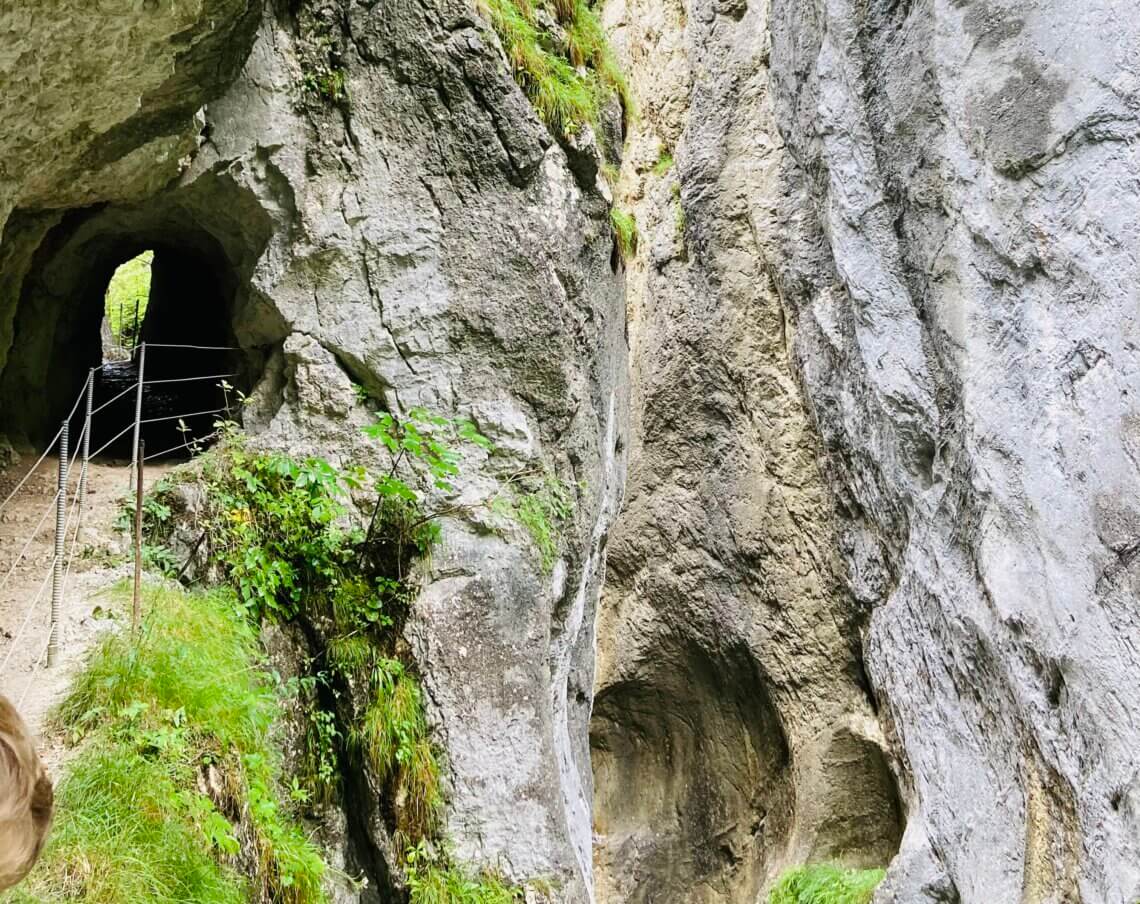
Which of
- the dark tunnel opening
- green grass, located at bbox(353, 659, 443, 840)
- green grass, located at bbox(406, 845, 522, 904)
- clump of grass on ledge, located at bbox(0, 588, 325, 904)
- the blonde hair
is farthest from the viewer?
the dark tunnel opening

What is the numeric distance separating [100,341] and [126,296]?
39.7ft

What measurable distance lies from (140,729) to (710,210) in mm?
7456

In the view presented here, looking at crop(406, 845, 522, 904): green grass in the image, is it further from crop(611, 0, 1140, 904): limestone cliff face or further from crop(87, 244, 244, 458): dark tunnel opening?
crop(87, 244, 244, 458): dark tunnel opening

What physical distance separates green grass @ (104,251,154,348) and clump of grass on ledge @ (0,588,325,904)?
15.5 metres

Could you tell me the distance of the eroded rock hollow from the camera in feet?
21.1

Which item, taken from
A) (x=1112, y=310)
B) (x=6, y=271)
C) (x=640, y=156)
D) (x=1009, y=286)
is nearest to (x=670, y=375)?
(x=640, y=156)

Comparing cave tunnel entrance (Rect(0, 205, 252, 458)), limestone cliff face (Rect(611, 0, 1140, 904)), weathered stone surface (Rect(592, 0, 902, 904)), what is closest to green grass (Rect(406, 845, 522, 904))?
cave tunnel entrance (Rect(0, 205, 252, 458))

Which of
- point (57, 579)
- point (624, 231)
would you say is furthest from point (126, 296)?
point (57, 579)

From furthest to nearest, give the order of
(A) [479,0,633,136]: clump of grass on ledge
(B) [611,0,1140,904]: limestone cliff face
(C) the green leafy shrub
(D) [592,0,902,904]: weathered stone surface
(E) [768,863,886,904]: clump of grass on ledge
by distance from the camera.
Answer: (D) [592,0,902,904]: weathered stone surface, (A) [479,0,633,136]: clump of grass on ledge, (E) [768,863,886,904]: clump of grass on ledge, (B) [611,0,1140,904]: limestone cliff face, (C) the green leafy shrub

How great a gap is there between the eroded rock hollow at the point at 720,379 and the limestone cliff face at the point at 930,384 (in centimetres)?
3

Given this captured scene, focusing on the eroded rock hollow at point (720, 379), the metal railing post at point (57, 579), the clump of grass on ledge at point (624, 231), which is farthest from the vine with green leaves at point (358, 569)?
the clump of grass on ledge at point (624, 231)

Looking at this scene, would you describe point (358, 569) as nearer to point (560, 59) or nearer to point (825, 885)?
point (825, 885)

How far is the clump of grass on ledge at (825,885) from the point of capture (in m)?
7.85

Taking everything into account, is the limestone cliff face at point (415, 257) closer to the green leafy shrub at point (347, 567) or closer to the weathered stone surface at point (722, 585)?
the green leafy shrub at point (347, 567)
